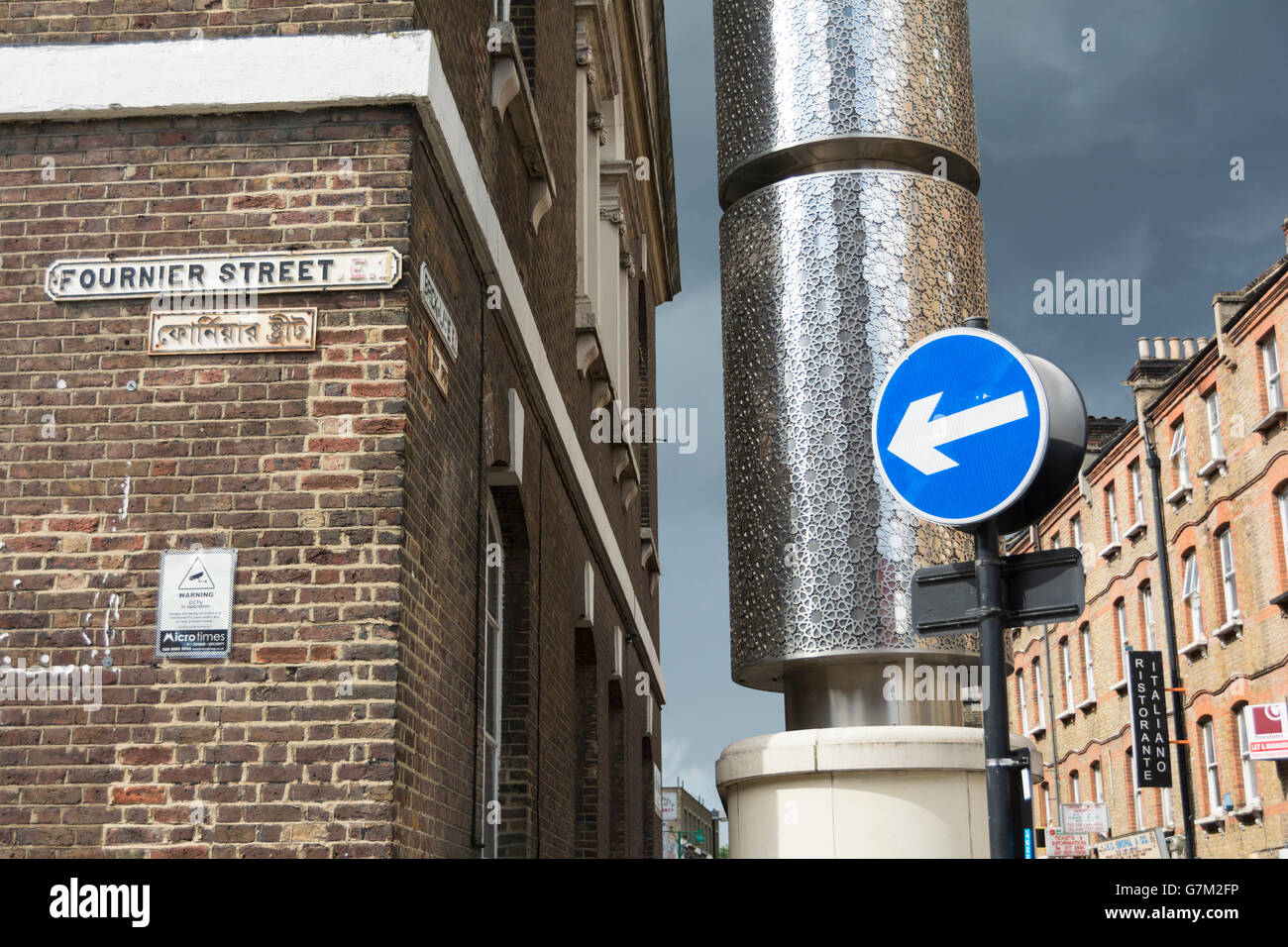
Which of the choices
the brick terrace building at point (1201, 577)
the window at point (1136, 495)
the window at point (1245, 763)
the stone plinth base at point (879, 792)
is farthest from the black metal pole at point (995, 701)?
the window at point (1136, 495)

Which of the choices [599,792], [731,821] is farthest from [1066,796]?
[731,821]

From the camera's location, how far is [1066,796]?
136ft

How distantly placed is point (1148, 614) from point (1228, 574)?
5.85 metres

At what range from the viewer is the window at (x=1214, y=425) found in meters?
30.1

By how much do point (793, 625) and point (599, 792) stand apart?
7.23 metres

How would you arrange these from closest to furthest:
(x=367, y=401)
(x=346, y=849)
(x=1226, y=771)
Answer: (x=346, y=849), (x=367, y=401), (x=1226, y=771)

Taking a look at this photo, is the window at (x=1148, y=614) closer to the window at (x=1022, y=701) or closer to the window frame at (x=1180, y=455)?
the window frame at (x=1180, y=455)

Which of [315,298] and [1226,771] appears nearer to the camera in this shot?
[315,298]

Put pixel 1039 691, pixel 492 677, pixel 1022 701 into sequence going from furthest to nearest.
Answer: pixel 1022 701 → pixel 1039 691 → pixel 492 677

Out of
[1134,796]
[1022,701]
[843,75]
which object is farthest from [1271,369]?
[843,75]

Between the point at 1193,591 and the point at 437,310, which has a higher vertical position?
the point at 1193,591

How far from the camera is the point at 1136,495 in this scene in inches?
1419

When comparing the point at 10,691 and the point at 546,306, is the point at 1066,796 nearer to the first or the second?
the point at 546,306

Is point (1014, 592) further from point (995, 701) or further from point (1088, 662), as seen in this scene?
point (1088, 662)
